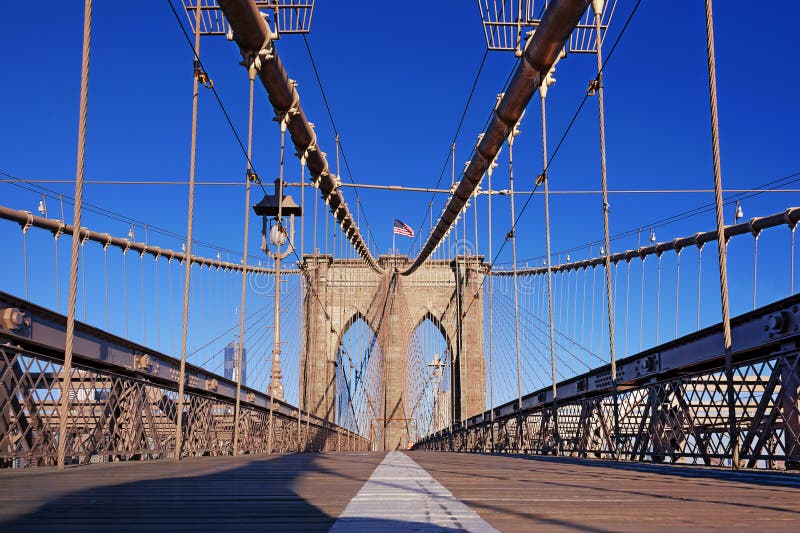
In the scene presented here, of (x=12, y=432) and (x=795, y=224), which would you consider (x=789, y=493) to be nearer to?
(x=12, y=432)

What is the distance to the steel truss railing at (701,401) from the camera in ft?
15.7

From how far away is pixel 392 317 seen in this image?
31.2 m

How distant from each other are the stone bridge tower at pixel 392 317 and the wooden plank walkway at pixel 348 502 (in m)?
26.0

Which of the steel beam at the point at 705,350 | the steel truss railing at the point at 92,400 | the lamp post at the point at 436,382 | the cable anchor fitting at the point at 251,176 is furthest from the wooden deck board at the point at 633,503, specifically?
the lamp post at the point at 436,382

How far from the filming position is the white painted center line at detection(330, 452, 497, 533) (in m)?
1.81

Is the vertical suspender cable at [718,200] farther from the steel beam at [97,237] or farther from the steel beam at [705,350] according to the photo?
the steel beam at [97,237]

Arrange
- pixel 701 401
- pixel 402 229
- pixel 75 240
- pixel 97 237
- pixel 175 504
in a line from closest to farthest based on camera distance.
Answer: pixel 175 504 → pixel 75 240 → pixel 701 401 → pixel 97 237 → pixel 402 229

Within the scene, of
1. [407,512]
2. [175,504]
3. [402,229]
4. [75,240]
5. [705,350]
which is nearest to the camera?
[407,512]

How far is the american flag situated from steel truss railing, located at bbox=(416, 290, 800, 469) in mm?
12833

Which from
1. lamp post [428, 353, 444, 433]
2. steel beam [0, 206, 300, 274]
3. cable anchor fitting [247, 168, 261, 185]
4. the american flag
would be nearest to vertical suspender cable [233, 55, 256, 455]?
cable anchor fitting [247, 168, 261, 185]

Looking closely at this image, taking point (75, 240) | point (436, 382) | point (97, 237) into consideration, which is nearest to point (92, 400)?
point (75, 240)

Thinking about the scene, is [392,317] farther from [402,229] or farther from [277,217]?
[277,217]

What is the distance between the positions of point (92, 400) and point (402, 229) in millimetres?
19504

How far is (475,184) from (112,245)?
899 centimetres
